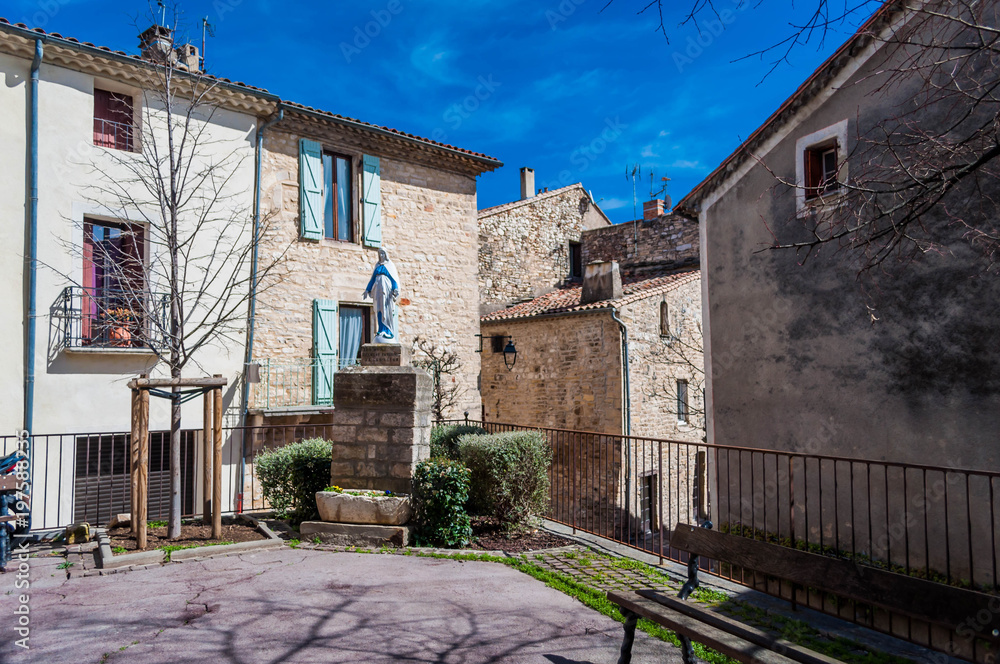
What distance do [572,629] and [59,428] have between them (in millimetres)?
8656

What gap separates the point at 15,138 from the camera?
31.3ft

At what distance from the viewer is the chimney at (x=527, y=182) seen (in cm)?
2197

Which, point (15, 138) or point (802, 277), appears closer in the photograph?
point (802, 277)

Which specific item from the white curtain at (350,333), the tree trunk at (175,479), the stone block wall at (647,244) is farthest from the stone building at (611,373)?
the tree trunk at (175,479)

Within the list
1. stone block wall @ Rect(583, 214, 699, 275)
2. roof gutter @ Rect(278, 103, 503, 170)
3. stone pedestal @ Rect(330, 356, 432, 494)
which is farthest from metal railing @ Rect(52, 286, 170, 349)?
stone block wall @ Rect(583, 214, 699, 275)

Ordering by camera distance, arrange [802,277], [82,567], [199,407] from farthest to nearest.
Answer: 1. [199,407]
2. [802,277]
3. [82,567]

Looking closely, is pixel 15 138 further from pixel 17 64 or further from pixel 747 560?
pixel 747 560

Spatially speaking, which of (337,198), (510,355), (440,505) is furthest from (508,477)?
(510,355)

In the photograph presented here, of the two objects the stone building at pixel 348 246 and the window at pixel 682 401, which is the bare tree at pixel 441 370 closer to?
the stone building at pixel 348 246

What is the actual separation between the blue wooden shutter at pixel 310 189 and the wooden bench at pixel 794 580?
10053 millimetres

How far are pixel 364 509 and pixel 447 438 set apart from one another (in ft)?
8.78

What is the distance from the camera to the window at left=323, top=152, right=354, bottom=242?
13.1 meters

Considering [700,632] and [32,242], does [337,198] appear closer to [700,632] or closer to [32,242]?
[32,242]

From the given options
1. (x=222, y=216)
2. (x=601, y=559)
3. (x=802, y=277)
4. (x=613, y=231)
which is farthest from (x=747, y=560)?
(x=613, y=231)
